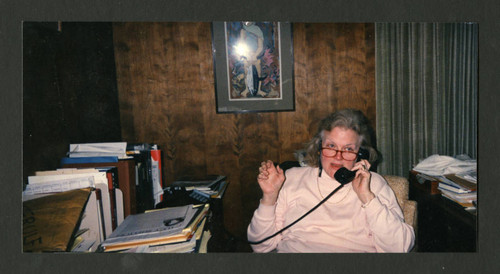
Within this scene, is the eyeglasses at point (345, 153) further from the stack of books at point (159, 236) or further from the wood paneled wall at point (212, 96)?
the wood paneled wall at point (212, 96)

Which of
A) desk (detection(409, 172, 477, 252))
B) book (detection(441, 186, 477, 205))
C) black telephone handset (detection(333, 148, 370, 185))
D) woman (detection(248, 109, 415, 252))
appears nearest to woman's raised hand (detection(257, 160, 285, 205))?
woman (detection(248, 109, 415, 252))

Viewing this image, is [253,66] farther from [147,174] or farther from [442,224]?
[442,224]

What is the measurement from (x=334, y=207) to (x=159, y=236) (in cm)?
77

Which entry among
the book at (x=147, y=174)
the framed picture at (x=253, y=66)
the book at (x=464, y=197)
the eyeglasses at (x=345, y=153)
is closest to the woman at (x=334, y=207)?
the eyeglasses at (x=345, y=153)

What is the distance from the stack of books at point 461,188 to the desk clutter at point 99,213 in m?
1.31

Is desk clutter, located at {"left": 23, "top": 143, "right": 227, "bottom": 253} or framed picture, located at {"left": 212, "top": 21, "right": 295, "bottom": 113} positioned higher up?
framed picture, located at {"left": 212, "top": 21, "right": 295, "bottom": 113}

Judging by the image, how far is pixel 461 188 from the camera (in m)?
1.31

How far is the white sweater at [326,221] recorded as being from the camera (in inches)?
41.8

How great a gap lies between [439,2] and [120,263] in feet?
4.46

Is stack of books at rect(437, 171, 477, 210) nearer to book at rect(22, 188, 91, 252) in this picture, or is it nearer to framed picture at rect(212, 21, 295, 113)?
framed picture at rect(212, 21, 295, 113)

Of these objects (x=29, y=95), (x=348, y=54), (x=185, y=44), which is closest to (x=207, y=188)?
(x=29, y=95)

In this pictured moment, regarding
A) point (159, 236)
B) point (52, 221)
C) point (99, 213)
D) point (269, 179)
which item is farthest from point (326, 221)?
point (52, 221)

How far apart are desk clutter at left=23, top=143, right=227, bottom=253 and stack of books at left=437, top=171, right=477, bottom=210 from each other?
1.31 metres

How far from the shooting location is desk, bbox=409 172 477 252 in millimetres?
1231
